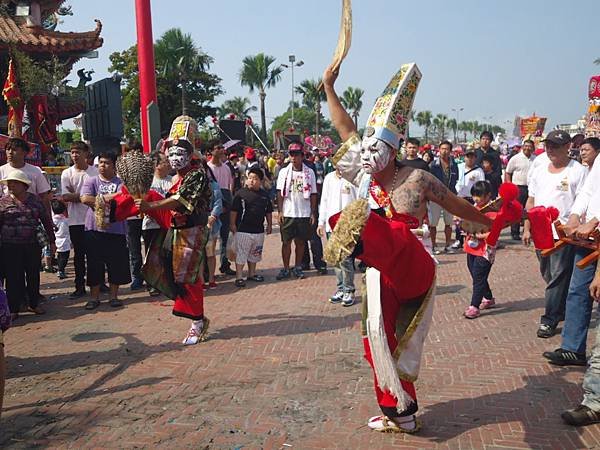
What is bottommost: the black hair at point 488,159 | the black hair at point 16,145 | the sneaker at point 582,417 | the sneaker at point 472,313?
the sneaker at point 582,417

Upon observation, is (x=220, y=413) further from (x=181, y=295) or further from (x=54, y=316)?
(x=54, y=316)

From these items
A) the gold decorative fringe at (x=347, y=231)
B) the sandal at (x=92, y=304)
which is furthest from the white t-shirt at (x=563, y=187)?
the sandal at (x=92, y=304)

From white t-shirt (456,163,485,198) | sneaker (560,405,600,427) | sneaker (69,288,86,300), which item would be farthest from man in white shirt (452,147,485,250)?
sneaker (560,405,600,427)

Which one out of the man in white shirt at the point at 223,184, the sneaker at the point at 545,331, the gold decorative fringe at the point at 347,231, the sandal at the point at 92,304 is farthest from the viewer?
the man in white shirt at the point at 223,184

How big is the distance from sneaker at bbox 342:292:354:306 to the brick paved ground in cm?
15

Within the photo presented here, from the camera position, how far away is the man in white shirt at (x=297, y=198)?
8.44m

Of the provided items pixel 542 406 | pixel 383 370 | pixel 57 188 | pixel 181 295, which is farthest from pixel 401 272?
pixel 57 188

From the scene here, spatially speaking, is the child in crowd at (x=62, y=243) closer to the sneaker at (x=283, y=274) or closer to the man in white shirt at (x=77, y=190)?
the man in white shirt at (x=77, y=190)

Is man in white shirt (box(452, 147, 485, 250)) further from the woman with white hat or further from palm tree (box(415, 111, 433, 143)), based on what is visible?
palm tree (box(415, 111, 433, 143))

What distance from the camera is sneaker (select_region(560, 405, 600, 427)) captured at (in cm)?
366

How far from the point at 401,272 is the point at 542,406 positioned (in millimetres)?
1736

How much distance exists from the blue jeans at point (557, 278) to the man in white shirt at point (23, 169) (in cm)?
598

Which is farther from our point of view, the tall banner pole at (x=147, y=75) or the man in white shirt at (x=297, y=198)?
the tall banner pole at (x=147, y=75)

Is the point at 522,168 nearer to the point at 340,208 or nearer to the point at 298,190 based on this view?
the point at 298,190
